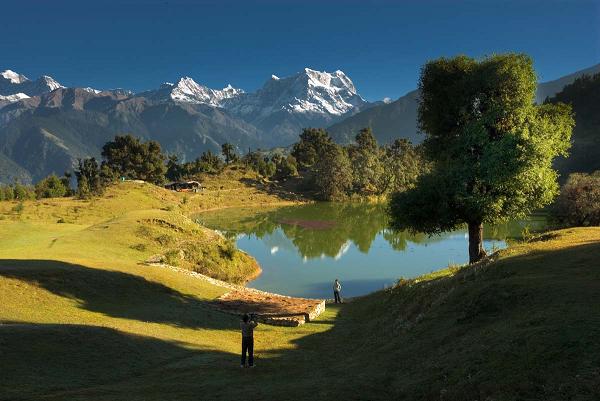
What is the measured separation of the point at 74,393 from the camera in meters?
16.0

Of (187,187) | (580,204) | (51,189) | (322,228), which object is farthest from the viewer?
(187,187)

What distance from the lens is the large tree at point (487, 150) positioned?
103 feet

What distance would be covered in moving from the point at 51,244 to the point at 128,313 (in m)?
23.9

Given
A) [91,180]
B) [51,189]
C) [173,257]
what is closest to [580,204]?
[173,257]

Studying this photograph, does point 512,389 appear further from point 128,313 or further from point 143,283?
point 143,283

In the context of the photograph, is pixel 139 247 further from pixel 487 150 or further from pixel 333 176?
pixel 333 176

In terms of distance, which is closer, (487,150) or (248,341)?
(248,341)

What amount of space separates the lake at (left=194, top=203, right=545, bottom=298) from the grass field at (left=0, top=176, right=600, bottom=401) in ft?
61.4

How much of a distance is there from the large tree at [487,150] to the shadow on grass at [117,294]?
655 inches

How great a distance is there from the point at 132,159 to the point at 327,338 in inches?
6217

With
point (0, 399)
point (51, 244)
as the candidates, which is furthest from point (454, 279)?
point (51, 244)

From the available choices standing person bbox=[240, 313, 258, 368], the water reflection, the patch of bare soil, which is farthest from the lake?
standing person bbox=[240, 313, 258, 368]

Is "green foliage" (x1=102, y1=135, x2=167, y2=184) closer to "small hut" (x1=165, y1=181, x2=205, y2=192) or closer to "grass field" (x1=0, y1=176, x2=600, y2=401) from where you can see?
"small hut" (x1=165, y1=181, x2=205, y2=192)

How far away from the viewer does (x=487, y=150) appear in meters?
32.2
